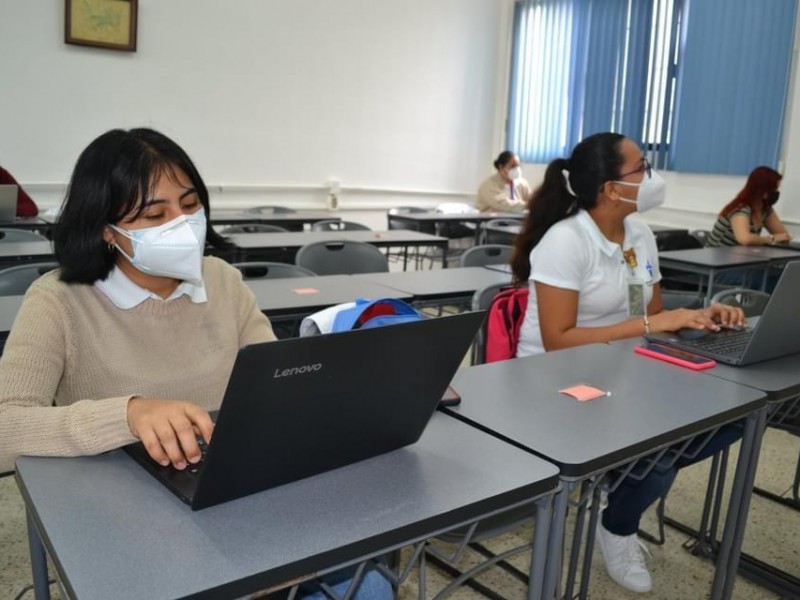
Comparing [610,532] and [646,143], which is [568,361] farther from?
[646,143]

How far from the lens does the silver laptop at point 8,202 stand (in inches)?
155

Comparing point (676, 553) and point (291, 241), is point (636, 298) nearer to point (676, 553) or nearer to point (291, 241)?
point (676, 553)

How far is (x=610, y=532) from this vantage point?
1.90 metres

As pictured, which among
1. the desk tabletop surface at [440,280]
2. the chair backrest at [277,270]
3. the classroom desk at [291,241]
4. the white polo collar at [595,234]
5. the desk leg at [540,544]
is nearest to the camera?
the desk leg at [540,544]

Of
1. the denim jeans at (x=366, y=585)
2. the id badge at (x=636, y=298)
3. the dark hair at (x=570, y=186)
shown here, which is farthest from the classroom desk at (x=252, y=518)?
the dark hair at (x=570, y=186)

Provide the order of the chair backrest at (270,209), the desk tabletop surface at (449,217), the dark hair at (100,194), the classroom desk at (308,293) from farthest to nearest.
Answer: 1. the chair backrest at (270,209)
2. the desk tabletop surface at (449,217)
3. the classroom desk at (308,293)
4. the dark hair at (100,194)

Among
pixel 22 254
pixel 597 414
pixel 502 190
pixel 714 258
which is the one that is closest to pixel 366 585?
pixel 597 414

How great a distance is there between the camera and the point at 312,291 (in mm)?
2496

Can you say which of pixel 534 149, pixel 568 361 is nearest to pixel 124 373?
pixel 568 361

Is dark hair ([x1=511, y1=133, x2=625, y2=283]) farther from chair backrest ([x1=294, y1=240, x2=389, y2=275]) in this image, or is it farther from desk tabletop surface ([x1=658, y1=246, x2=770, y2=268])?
desk tabletop surface ([x1=658, y1=246, x2=770, y2=268])

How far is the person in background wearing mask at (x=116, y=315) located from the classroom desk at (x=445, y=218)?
4.15m

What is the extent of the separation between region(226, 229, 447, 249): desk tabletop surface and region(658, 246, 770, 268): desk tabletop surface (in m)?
1.34

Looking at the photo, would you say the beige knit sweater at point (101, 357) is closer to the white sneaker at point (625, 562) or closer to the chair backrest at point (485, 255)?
the white sneaker at point (625, 562)

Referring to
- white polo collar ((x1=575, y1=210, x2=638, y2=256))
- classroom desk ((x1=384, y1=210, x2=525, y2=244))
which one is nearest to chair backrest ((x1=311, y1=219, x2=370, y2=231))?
classroom desk ((x1=384, y1=210, x2=525, y2=244))
